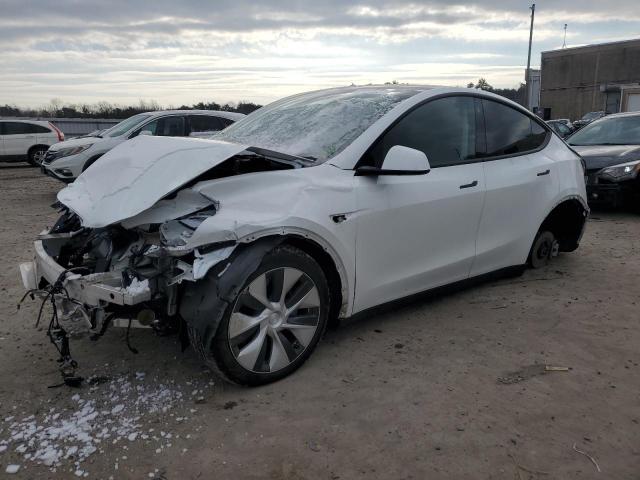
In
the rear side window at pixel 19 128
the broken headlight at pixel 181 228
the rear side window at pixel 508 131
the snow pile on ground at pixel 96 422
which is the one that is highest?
the rear side window at pixel 508 131

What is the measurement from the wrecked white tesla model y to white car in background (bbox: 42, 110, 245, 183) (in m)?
6.61

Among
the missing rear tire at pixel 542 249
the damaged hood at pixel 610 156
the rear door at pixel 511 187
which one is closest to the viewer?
the rear door at pixel 511 187

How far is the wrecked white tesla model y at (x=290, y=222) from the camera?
9.34 feet

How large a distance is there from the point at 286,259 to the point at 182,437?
104cm

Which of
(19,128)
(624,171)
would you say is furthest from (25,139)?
(624,171)

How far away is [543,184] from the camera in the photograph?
15.0ft

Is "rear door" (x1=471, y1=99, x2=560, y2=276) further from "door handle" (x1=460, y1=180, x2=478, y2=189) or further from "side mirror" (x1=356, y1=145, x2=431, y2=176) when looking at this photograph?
"side mirror" (x1=356, y1=145, x2=431, y2=176)

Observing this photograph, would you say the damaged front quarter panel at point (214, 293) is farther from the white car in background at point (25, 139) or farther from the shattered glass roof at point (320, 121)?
the white car in background at point (25, 139)

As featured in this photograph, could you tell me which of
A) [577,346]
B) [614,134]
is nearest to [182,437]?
[577,346]

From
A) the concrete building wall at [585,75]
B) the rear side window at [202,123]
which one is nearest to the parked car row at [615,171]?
the rear side window at [202,123]

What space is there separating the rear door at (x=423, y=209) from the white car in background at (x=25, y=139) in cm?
1711

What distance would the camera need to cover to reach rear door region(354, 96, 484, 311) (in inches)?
135

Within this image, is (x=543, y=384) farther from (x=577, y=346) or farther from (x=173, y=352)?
(x=173, y=352)

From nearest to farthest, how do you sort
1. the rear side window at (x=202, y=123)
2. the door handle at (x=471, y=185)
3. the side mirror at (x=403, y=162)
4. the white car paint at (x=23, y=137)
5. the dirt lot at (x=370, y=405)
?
the dirt lot at (x=370, y=405) < the side mirror at (x=403, y=162) < the door handle at (x=471, y=185) < the rear side window at (x=202, y=123) < the white car paint at (x=23, y=137)
